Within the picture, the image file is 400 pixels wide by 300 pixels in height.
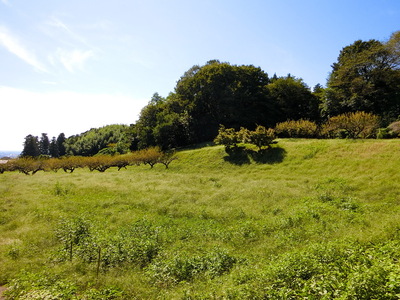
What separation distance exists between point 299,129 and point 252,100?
15340 millimetres

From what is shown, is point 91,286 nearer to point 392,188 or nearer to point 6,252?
point 6,252

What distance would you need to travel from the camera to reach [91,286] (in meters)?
8.68

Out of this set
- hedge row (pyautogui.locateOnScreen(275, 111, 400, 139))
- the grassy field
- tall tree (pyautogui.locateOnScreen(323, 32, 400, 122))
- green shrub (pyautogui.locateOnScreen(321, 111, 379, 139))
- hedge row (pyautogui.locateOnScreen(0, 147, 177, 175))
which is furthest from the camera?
hedge row (pyautogui.locateOnScreen(0, 147, 177, 175))

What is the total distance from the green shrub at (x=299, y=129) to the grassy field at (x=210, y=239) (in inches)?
637

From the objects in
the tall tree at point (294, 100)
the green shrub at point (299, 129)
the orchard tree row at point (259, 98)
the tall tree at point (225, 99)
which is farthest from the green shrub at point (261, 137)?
Result: the tall tree at point (294, 100)

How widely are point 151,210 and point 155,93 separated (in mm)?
62555

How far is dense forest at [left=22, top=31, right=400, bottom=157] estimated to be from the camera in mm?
44406

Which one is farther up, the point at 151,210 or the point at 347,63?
the point at 347,63

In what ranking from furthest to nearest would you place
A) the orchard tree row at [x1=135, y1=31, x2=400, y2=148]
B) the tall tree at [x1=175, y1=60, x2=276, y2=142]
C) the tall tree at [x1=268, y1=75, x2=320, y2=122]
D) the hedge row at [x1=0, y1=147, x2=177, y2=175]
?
1. the tall tree at [x1=268, y1=75, x2=320, y2=122]
2. the tall tree at [x1=175, y1=60, x2=276, y2=142]
3. the hedge row at [x1=0, y1=147, x2=177, y2=175]
4. the orchard tree row at [x1=135, y1=31, x2=400, y2=148]

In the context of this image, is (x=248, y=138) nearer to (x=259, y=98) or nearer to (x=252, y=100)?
(x=252, y=100)

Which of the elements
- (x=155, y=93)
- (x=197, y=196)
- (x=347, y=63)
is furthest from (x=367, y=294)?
(x=155, y=93)

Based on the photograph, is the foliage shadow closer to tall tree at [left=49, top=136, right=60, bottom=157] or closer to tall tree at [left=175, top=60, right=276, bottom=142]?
tall tree at [left=175, top=60, right=276, bottom=142]

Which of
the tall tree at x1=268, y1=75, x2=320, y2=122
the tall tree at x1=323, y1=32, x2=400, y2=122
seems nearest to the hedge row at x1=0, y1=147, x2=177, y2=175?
the tall tree at x1=268, y1=75, x2=320, y2=122

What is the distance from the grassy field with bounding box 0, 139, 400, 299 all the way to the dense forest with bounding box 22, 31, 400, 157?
85.6 feet
